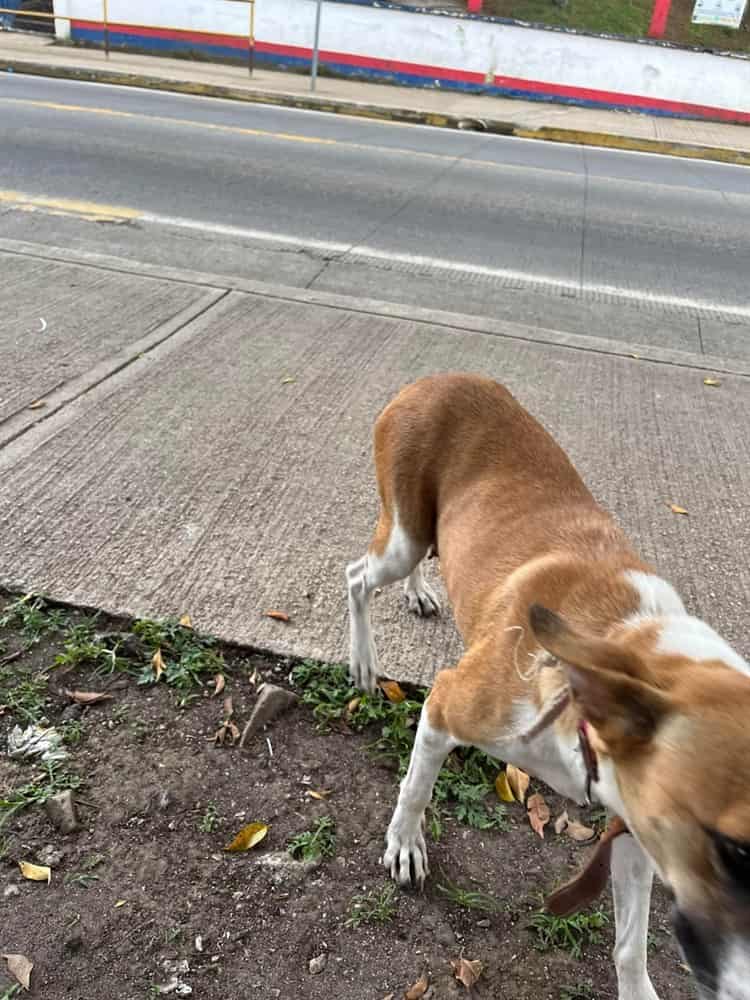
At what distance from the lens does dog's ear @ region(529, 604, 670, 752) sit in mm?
1489

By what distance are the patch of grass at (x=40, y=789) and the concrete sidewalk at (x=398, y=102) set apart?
16.2 m

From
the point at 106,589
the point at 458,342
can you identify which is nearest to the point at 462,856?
the point at 106,589

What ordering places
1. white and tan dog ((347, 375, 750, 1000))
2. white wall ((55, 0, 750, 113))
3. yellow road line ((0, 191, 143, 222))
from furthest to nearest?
white wall ((55, 0, 750, 113)) < yellow road line ((0, 191, 143, 222)) < white and tan dog ((347, 375, 750, 1000))

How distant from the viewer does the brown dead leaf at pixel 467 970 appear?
7.20 ft

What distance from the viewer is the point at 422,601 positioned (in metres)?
3.48

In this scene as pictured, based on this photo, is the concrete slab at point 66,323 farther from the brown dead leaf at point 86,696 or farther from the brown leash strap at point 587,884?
the brown leash strap at point 587,884

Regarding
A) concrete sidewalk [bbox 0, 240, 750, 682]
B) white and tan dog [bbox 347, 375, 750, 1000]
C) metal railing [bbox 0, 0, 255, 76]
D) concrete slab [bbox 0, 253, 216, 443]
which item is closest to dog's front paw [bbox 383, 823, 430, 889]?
white and tan dog [bbox 347, 375, 750, 1000]

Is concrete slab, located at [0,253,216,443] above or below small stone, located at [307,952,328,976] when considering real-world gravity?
above

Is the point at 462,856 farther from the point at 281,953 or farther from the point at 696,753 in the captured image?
the point at 696,753

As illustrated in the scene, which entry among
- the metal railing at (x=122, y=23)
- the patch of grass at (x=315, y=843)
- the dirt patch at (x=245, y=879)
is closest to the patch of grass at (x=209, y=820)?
the dirt patch at (x=245, y=879)

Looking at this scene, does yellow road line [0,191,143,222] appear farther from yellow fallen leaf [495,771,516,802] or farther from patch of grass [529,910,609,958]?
patch of grass [529,910,609,958]

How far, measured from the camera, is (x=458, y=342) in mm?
5969

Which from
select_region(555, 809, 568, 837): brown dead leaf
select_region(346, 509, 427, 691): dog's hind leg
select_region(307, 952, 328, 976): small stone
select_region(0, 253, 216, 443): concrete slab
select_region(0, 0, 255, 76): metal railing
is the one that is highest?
select_region(0, 0, 255, 76): metal railing

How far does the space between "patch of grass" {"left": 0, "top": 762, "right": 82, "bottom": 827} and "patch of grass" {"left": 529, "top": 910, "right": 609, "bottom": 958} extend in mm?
1411
